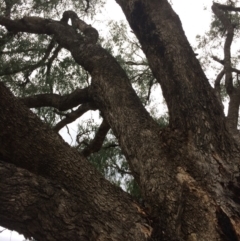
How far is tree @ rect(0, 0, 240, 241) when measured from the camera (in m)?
1.53

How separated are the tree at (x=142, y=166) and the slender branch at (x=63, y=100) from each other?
0.71ft

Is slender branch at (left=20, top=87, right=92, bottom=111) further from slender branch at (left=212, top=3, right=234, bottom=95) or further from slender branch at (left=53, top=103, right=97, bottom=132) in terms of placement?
slender branch at (left=212, top=3, right=234, bottom=95)

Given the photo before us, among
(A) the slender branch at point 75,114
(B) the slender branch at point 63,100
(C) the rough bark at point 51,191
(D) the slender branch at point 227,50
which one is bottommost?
(C) the rough bark at point 51,191

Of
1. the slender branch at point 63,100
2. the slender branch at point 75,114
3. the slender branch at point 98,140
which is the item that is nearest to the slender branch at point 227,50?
the slender branch at point 98,140

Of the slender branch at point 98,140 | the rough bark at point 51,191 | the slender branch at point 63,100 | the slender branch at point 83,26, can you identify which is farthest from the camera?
the slender branch at point 83,26

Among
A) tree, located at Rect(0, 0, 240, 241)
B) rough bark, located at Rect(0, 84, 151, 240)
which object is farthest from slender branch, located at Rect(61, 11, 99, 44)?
rough bark, located at Rect(0, 84, 151, 240)

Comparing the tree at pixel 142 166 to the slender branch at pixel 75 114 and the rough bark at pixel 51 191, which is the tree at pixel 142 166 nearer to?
the rough bark at pixel 51 191

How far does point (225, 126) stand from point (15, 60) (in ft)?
9.63

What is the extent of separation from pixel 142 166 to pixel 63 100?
1074 mm

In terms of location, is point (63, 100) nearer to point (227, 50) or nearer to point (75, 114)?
point (75, 114)

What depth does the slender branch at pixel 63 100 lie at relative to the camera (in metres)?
2.67

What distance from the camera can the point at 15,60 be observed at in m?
4.40

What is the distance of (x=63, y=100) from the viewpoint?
9.30 ft

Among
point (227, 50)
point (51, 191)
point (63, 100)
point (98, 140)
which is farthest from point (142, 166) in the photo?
point (227, 50)
